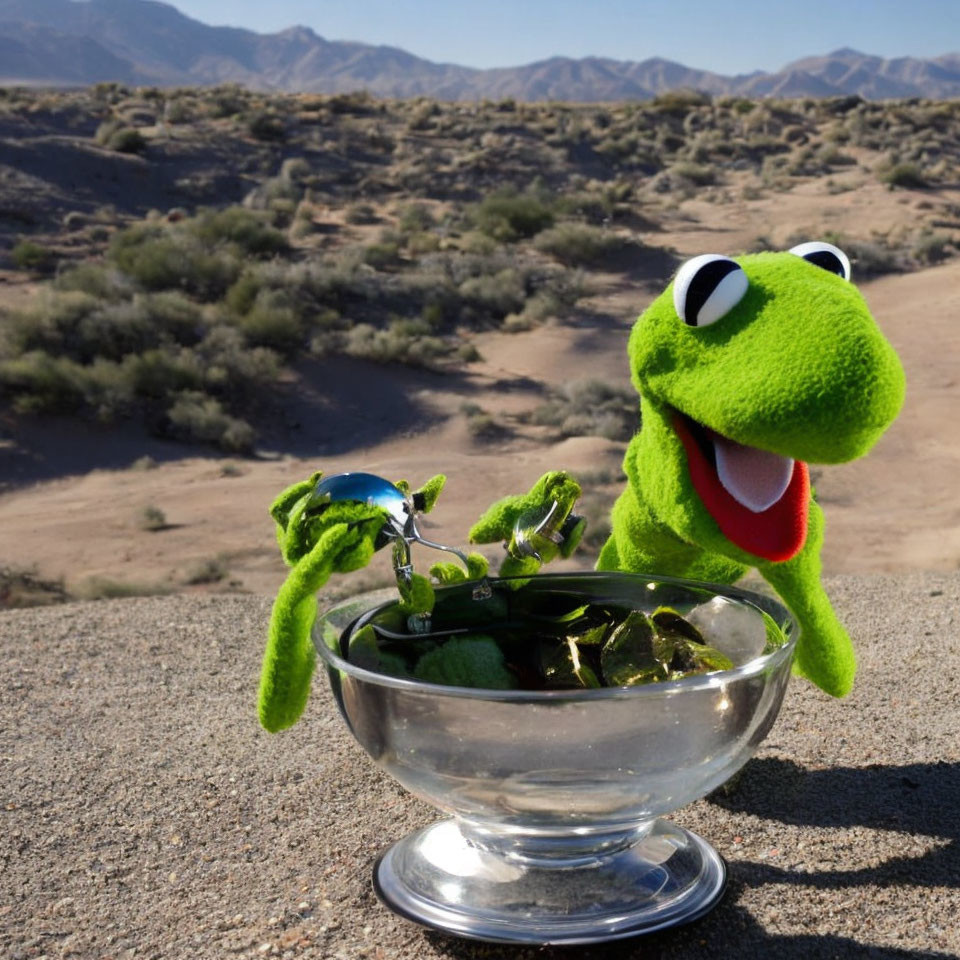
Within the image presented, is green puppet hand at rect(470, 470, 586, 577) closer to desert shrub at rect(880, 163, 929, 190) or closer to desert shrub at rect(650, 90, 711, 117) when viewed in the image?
desert shrub at rect(880, 163, 929, 190)

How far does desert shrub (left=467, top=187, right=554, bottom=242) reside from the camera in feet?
74.7

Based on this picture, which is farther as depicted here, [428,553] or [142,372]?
[142,372]

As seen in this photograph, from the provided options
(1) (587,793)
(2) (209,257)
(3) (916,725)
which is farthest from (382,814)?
(2) (209,257)

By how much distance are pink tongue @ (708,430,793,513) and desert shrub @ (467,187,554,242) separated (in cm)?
2053

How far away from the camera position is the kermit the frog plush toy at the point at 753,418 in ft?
7.11

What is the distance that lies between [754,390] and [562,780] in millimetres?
777

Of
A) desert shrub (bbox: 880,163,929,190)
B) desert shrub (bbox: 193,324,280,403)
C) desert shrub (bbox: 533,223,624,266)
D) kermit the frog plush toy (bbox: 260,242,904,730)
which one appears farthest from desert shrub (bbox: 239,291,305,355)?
desert shrub (bbox: 880,163,929,190)

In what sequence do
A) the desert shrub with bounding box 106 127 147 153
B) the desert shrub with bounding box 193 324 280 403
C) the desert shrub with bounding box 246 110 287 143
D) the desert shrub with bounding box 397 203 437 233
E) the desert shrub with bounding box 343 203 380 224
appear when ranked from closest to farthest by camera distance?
1. the desert shrub with bounding box 193 324 280 403
2. the desert shrub with bounding box 397 203 437 233
3. the desert shrub with bounding box 343 203 380 224
4. the desert shrub with bounding box 106 127 147 153
5. the desert shrub with bounding box 246 110 287 143

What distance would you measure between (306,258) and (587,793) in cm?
1893

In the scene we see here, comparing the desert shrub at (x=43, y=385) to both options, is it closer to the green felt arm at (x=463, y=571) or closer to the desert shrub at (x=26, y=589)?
the desert shrub at (x=26, y=589)

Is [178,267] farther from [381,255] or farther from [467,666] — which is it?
[467,666]

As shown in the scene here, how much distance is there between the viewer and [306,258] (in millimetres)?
20219

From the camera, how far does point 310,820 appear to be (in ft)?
9.55

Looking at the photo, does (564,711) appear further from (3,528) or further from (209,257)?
(209,257)
